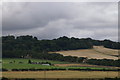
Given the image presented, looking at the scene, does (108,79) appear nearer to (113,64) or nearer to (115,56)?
(113,64)

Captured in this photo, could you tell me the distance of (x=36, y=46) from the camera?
137 metres

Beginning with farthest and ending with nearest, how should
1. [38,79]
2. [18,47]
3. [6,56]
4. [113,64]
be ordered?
[18,47]
[6,56]
[113,64]
[38,79]

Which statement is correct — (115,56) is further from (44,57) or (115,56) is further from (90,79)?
(90,79)

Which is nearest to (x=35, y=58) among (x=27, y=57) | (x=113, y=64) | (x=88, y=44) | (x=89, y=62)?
(x=27, y=57)

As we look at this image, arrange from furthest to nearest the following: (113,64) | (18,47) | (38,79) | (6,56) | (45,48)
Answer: (45,48)
(18,47)
(6,56)
(113,64)
(38,79)

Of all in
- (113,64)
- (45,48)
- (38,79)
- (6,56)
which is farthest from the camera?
(45,48)

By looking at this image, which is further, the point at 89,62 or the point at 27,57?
the point at 27,57

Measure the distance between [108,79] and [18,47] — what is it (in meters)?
83.3

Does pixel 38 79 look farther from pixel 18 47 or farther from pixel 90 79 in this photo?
pixel 18 47

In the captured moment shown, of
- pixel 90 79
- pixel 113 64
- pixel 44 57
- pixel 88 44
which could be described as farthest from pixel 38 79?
pixel 88 44

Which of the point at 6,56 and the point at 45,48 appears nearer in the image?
the point at 6,56

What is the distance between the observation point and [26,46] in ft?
438

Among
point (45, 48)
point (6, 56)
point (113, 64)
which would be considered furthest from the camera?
point (45, 48)

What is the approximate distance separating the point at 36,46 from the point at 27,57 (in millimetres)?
29134
